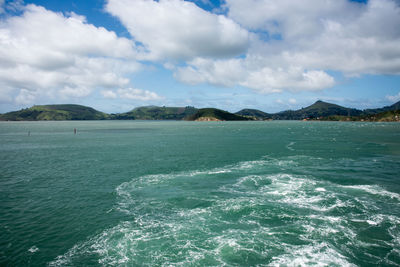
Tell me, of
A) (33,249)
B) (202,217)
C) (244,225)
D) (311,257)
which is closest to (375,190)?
(311,257)

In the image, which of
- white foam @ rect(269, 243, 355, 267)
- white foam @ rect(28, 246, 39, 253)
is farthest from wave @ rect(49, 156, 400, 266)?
white foam @ rect(28, 246, 39, 253)

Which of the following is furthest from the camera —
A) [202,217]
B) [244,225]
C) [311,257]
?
[202,217]

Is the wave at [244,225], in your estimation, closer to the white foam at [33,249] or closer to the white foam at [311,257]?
the white foam at [311,257]

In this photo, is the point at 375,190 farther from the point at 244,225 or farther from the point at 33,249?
the point at 33,249

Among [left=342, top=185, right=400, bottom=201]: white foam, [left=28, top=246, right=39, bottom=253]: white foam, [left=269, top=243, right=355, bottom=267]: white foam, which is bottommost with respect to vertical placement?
[left=28, top=246, right=39, bottom=253]: white foam

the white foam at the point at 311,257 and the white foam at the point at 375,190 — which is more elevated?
the white foam at the point at 375,190

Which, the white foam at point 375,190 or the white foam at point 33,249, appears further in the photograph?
the white foam at point 375,190

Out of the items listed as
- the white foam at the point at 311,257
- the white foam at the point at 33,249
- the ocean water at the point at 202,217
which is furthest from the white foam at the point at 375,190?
the white foam at the point at 33,249

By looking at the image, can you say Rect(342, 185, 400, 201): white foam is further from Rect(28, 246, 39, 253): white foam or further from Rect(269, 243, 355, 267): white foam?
Rect(28, 246, 39, 253): white foam

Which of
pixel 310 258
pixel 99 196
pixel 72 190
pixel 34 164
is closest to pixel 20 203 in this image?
pixel 72 190

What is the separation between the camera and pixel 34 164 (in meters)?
58.8

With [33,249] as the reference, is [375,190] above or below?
above

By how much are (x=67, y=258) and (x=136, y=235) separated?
649cm

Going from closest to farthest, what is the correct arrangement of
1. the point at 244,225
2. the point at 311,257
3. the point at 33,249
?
1. the point at 311,257
2. the point at 33,249
3. the point at 244,225
